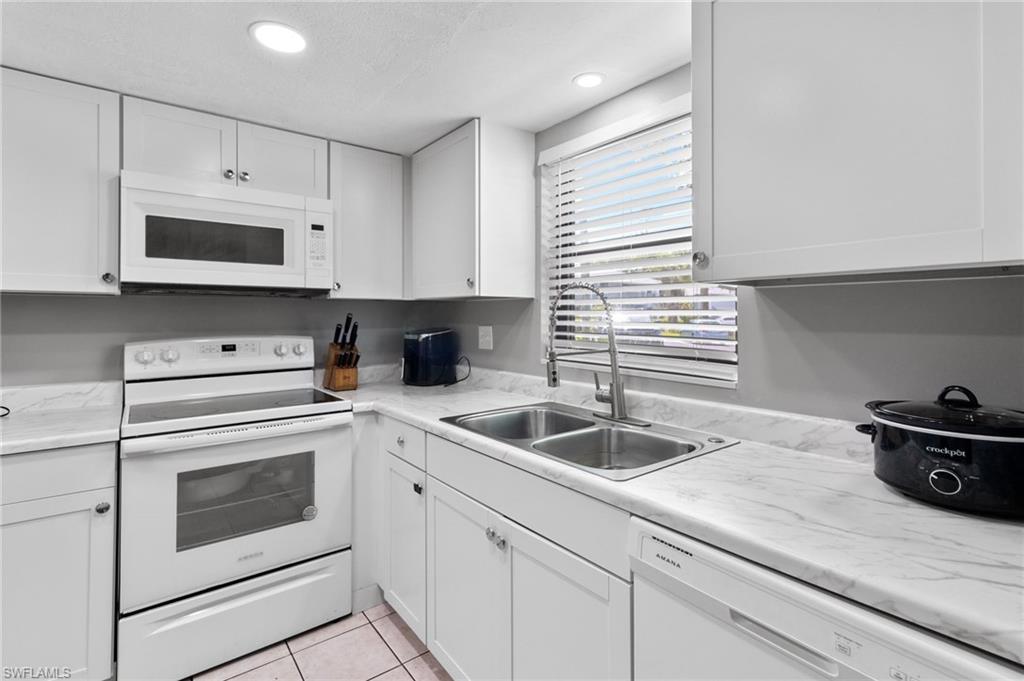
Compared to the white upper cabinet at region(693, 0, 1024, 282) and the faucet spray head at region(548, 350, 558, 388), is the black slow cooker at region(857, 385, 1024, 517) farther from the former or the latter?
the faucet spray head at region(548, 350, 558, 388)

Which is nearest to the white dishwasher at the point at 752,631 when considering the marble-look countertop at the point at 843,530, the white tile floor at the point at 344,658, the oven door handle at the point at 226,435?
the marble-look countertop at the point at 843,530

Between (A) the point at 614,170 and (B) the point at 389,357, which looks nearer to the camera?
(A) the point at 614,170

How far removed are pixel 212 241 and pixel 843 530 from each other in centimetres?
225

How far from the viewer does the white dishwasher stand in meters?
0.64

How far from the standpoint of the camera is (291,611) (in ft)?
6.20

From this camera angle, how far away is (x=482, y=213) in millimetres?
2096

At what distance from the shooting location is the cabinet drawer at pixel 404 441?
177 centimetres

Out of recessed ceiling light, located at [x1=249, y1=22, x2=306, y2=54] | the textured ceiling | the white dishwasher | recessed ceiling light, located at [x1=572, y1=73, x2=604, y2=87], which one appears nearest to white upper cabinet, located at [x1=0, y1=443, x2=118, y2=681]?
the textured ceiling

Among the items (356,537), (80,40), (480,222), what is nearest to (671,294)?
(480,222)

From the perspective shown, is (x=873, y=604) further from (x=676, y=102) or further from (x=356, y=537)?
(x=356, y=537)

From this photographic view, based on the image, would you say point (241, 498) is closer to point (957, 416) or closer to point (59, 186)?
point (59, 186)

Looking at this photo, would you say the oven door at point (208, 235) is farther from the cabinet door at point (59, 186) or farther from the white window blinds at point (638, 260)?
the white window blinds at point (638, 260)

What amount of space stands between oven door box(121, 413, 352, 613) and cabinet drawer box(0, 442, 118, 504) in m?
0.05

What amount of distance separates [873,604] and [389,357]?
8.29 feet
